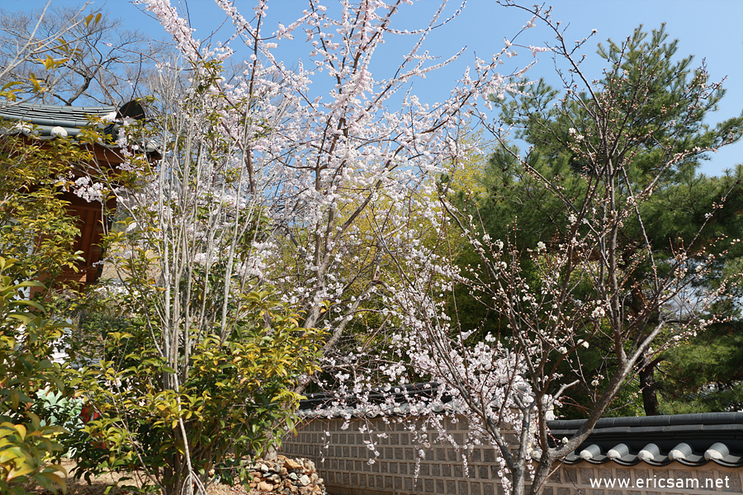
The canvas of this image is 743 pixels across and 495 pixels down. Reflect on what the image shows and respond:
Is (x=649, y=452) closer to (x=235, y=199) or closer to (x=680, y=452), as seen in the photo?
(x=680, y=452)

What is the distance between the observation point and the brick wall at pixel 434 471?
3.67m

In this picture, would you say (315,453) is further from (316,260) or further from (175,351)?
(175,351)

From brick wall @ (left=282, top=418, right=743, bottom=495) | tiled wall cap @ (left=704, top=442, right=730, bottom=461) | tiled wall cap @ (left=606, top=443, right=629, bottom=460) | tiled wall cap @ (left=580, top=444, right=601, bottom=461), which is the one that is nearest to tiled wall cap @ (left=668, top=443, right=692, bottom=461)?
brick wall @ (left=282, top=418, right=743, bottom=495)

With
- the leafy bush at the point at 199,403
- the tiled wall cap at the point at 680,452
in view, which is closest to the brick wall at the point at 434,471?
the tiled wall cap at the point at 680,452

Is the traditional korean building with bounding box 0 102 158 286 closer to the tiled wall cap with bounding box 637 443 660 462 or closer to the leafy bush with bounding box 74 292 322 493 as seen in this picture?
the leafy bush with bounding box 74 292 322 493

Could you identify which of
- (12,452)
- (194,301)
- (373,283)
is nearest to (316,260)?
(373,283)

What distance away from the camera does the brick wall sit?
3667mm

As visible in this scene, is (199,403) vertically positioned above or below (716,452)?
above

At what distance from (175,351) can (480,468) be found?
3.80 meters

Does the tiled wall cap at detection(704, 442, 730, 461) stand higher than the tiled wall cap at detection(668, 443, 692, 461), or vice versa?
the tiled wall cap at detection(704, 442, 730, 461)

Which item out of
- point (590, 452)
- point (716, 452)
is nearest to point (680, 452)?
point (716, 452)

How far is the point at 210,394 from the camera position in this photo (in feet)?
8.93

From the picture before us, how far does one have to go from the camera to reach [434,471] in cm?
579

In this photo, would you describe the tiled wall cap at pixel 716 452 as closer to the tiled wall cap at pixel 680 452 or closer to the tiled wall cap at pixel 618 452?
the tiled wall cap at pixel 680 452
